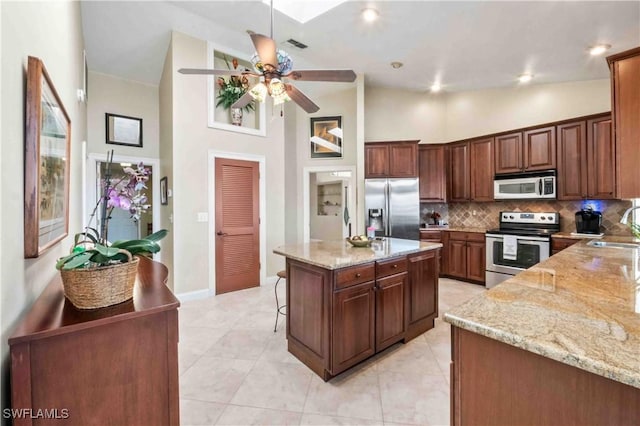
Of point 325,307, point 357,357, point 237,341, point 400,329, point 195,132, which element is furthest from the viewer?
point 195,132

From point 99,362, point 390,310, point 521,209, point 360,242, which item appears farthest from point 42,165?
point 521,209

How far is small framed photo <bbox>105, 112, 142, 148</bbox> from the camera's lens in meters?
4.63

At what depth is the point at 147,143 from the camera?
4949mm

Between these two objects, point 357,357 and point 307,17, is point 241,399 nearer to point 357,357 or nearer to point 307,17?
point 357,357

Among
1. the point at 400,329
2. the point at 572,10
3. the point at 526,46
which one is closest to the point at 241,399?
the point at 400,329

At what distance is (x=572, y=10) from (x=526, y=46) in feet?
2.33

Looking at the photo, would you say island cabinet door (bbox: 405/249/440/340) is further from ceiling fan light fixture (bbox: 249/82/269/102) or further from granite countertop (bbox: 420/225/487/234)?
granite countertop (bbox: 420/225/487/234)

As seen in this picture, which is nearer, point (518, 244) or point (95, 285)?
point (95, 285)

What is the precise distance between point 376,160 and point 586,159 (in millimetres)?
2750

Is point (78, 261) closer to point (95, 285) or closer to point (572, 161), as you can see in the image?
point (95, 285)

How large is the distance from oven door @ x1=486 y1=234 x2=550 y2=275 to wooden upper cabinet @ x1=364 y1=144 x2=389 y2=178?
190 centimetres

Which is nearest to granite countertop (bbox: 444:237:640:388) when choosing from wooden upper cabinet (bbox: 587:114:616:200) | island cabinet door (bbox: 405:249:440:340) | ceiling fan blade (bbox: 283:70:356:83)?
island cabinet door (bbox: 405:249:440:340)

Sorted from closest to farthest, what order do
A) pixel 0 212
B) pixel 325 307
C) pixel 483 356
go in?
pixel 0 212, pixel 483 356, pixel 325 307

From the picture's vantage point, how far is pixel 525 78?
4.27 metres
